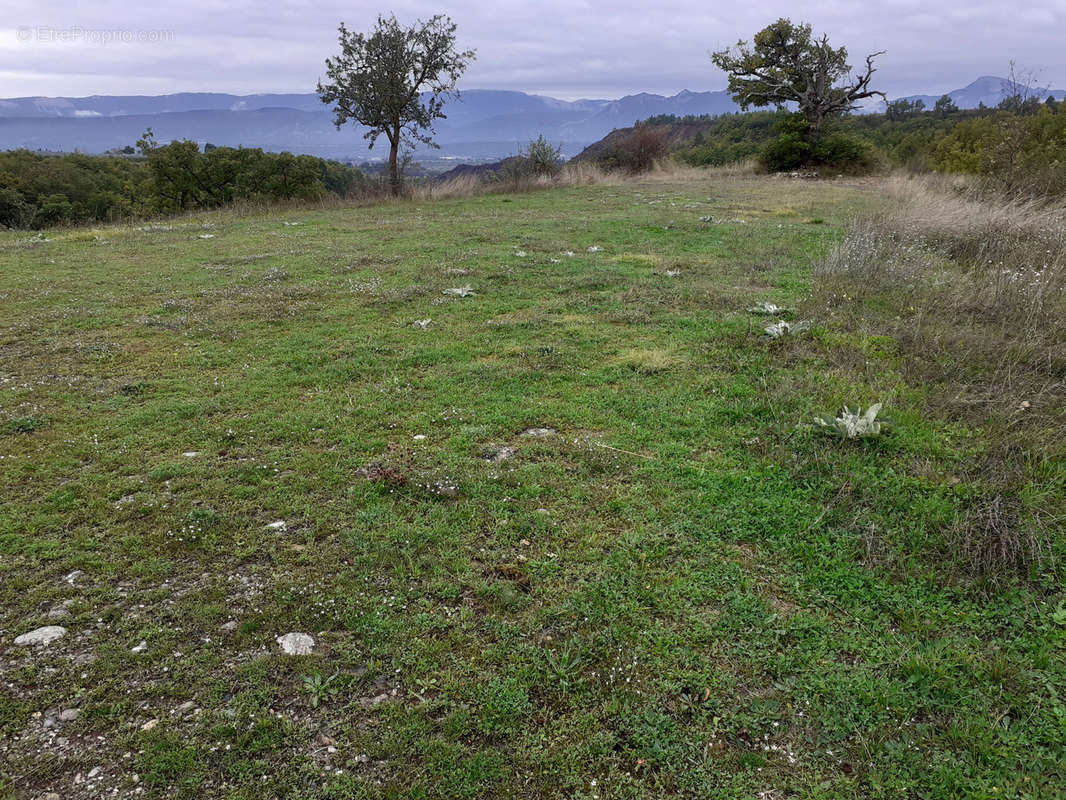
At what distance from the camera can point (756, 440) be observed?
469 centimetres

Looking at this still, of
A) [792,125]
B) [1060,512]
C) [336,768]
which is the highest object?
[792,125]

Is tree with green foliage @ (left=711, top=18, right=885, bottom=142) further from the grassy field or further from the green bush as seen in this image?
the grassy field

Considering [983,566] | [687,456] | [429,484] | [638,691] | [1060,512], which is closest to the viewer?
[638,691]

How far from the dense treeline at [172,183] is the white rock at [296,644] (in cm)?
3013

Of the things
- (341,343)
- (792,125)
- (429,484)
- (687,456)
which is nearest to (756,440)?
(687,456)

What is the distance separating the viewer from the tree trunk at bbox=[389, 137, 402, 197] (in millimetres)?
24547

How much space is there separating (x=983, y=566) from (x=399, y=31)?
2663 cm

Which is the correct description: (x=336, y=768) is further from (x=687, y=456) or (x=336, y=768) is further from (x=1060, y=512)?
(x=1060, y=512)

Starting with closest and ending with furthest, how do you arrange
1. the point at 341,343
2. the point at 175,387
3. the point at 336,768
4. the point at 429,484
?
the point at 336,768 < the point at 429,484 < the point at 175,387 < the point at 341,343

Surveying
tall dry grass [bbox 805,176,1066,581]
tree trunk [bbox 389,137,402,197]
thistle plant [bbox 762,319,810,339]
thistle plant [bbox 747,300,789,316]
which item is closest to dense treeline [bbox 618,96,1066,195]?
tall dry grass [bbox 805,176,1066,581]

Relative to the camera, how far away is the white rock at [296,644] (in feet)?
9.26

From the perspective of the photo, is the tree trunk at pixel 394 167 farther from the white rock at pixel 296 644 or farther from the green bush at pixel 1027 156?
the white rock at pixel 296 644

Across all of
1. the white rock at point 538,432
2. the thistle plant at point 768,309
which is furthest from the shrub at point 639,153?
the white rock at point 538,432

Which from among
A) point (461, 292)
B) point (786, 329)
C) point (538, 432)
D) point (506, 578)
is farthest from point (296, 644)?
point (461, 292)
